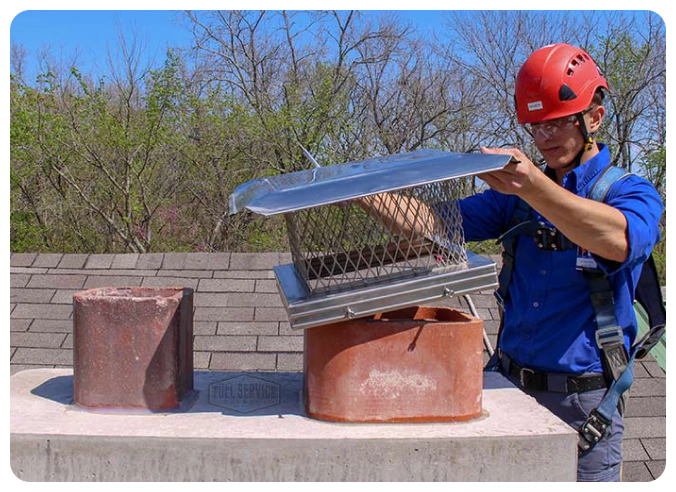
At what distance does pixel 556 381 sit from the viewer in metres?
2.82

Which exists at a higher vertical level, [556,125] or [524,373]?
[556,125]

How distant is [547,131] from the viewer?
2.87 metres

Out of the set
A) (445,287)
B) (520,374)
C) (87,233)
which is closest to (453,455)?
(445,287)

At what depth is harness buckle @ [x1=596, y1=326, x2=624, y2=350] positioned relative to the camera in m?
2.67

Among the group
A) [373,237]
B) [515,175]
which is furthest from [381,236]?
[515,175]

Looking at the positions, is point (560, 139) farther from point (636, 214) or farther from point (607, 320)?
point (607, 320)

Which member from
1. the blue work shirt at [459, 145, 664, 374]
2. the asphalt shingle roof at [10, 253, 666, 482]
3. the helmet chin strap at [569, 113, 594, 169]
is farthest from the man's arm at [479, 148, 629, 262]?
the asphalt shingle roof at [10, 253, 666, 482]

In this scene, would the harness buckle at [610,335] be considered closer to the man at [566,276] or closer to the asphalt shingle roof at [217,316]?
the man at [566,276]

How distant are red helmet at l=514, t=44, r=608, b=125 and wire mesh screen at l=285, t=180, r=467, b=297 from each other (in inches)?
23.0

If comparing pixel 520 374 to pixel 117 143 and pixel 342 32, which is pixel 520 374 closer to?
pixel 117 143

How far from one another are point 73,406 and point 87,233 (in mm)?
9393

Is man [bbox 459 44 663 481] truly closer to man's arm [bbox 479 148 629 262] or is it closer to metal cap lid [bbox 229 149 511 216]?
man's arm [bbox 479 148 629 262]

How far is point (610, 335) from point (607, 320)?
0.19ft

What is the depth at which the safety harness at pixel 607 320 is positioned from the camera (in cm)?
266
